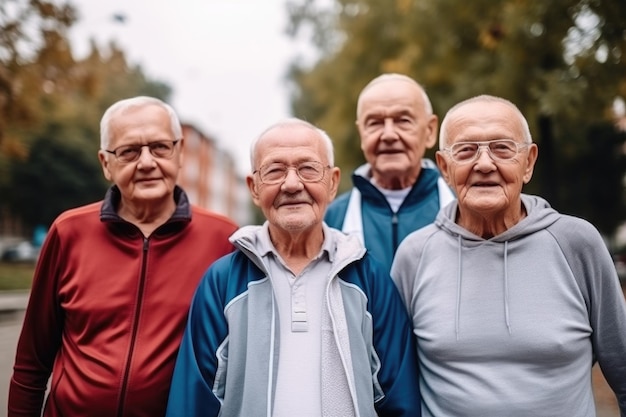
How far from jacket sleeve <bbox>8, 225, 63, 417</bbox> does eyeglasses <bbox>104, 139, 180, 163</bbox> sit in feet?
1.54

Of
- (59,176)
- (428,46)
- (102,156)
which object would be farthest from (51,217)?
(102,156)

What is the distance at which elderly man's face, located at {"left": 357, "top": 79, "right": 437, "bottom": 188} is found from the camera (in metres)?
3.54

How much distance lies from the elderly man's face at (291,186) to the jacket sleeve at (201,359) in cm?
38

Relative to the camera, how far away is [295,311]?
245cm

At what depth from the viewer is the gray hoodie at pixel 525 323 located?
92.1 inches

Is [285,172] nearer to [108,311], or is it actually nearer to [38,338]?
[108,311]

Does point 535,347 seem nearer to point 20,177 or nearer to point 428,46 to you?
point 428,46

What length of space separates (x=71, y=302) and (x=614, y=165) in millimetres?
A: 21529

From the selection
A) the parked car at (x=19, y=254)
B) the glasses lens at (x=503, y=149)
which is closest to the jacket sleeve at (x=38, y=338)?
the glasses lens at (x=503, y=149)

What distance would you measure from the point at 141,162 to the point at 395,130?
1495 millimetres

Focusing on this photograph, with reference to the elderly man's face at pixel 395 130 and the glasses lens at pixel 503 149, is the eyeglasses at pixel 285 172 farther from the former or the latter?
the elderly man's face at pixel 395 130

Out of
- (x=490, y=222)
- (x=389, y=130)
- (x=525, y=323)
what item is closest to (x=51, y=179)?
(x=389, y=130)

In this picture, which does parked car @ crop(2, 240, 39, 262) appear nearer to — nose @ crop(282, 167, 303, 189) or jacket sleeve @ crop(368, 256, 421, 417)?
nose @ crop(282, 167, 303, 189)

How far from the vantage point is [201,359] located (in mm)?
2441
